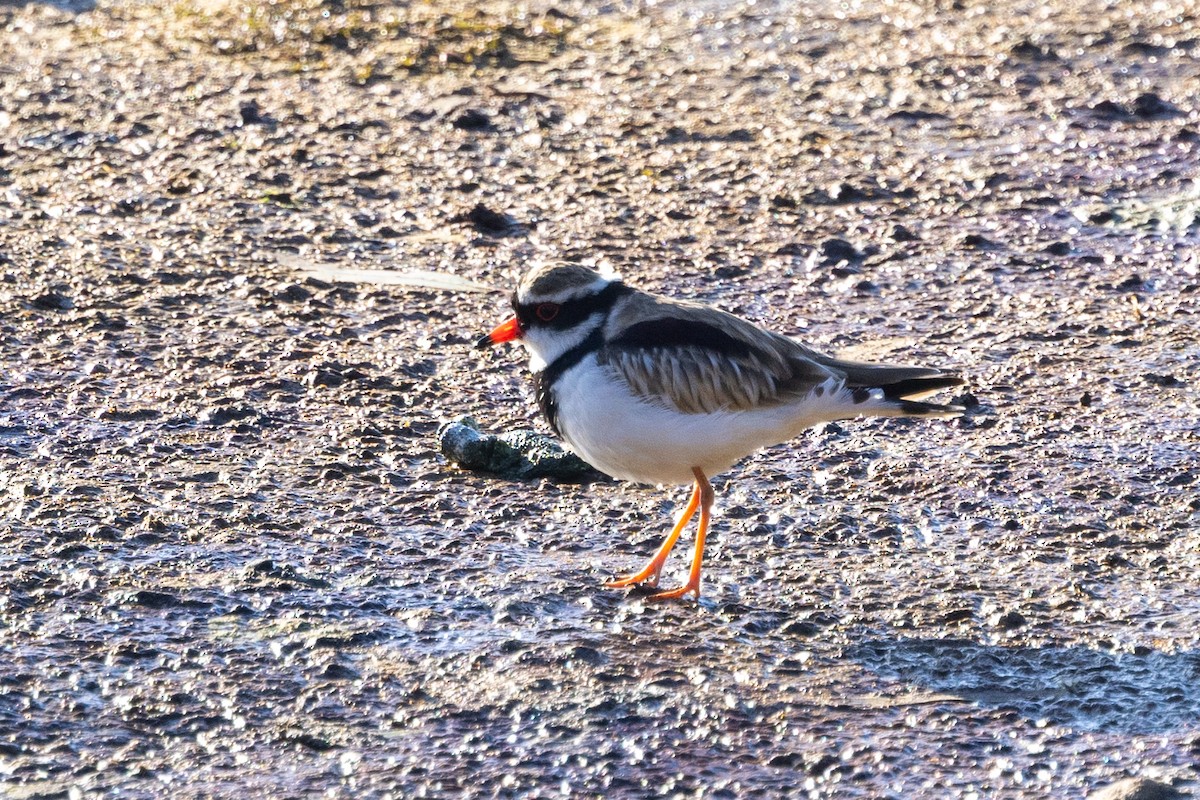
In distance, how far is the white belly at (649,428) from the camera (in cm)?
496

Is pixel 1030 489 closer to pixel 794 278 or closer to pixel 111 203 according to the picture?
pixel 794 278

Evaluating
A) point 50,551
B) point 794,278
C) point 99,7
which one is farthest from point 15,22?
point 50,551

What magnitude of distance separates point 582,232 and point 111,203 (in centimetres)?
238

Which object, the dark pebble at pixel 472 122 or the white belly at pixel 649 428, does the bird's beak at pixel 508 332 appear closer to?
the white belly at pixel 649 428

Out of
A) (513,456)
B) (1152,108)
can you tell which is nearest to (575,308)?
(513,456)

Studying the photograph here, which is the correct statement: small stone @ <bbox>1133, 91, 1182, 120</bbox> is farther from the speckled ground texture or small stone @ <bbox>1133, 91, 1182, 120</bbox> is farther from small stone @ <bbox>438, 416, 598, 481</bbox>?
small stone @ <bbox>438, 416, 598, 481</bbox>

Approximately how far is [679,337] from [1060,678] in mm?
1571

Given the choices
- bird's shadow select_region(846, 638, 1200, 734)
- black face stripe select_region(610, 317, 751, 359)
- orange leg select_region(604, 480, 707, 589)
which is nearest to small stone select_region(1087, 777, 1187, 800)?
Answer: bird's shadow select_region(846, 638, 1200, 734)

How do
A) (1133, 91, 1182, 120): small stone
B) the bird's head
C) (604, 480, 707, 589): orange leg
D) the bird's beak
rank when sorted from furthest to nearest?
(1133, 91, 1182, 120): small stone
the bird's beak
the bird's head
(604, 480, 707, 589): orange leg

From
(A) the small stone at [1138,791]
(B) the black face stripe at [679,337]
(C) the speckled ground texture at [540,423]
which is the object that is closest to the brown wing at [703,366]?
(B) the black face stripe at [679,337]

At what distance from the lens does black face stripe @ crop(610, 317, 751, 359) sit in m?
5.10

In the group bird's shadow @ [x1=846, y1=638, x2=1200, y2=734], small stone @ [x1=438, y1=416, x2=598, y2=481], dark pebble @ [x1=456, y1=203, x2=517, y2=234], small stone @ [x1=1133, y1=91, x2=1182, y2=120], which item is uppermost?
small stone @ [x1=1133, y1=91, x2=1182, y2=120]

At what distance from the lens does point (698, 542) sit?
16.7ft

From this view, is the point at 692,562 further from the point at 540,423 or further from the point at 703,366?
the point at 540,423
